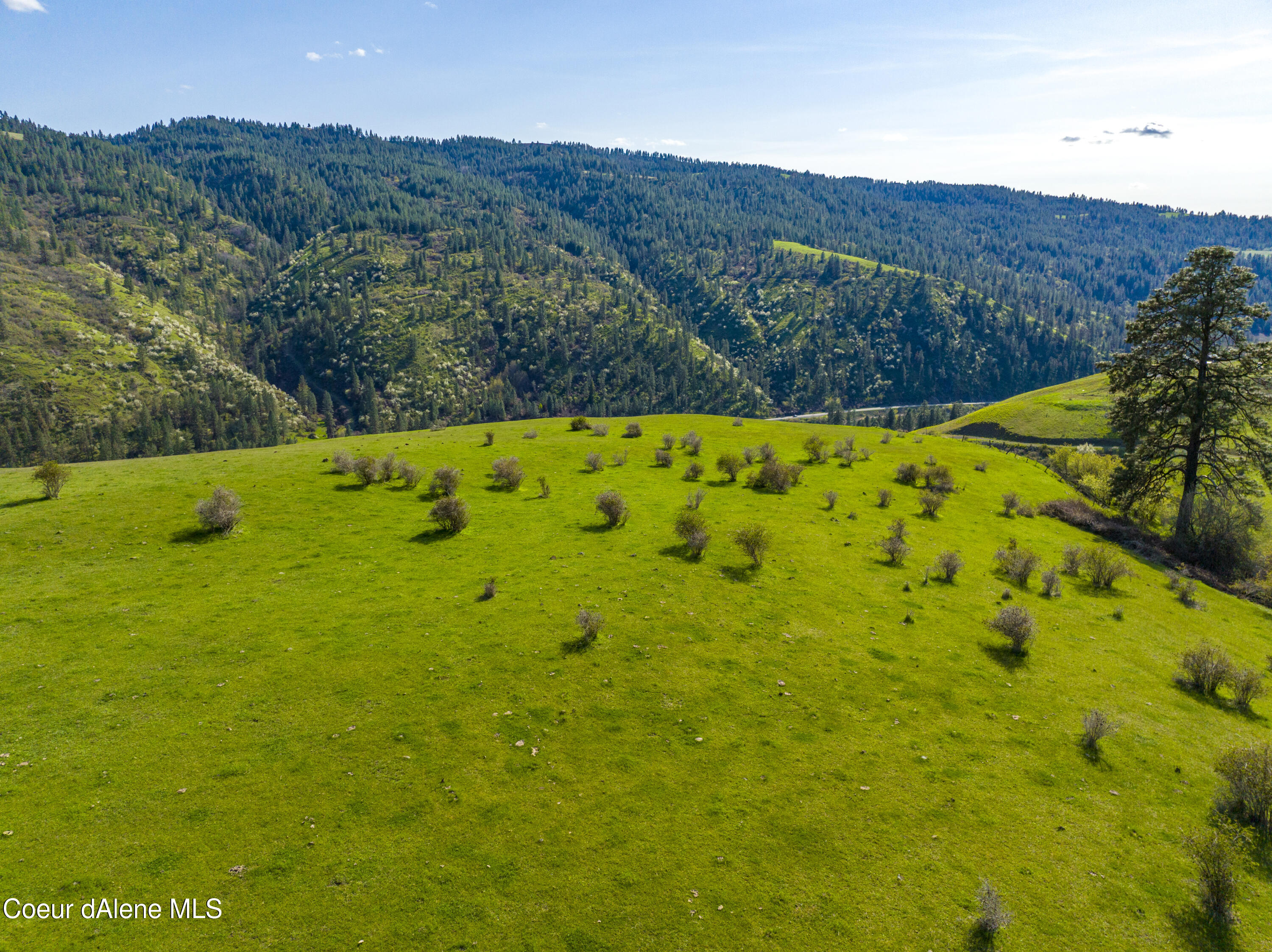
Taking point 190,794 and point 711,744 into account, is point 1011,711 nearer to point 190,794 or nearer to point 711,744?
point 711,744

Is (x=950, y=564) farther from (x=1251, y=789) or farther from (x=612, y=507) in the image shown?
(x=612, y=507)

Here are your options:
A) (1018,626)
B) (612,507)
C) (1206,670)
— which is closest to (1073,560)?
(1206,670)

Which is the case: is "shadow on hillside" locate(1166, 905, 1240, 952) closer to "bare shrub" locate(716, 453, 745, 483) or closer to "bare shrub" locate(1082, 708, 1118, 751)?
"bare shrub" locate(1082, 708, 1118, 751)

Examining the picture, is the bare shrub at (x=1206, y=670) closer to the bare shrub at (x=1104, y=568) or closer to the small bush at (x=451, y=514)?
the bare shrub at (x=1104, y=568)

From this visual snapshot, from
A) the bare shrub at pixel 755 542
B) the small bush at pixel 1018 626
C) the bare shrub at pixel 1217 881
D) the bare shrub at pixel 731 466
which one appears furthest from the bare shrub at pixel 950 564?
the bare shrub at pixel 731 466

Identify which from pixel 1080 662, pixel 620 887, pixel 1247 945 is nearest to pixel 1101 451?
pixel 1080 662
